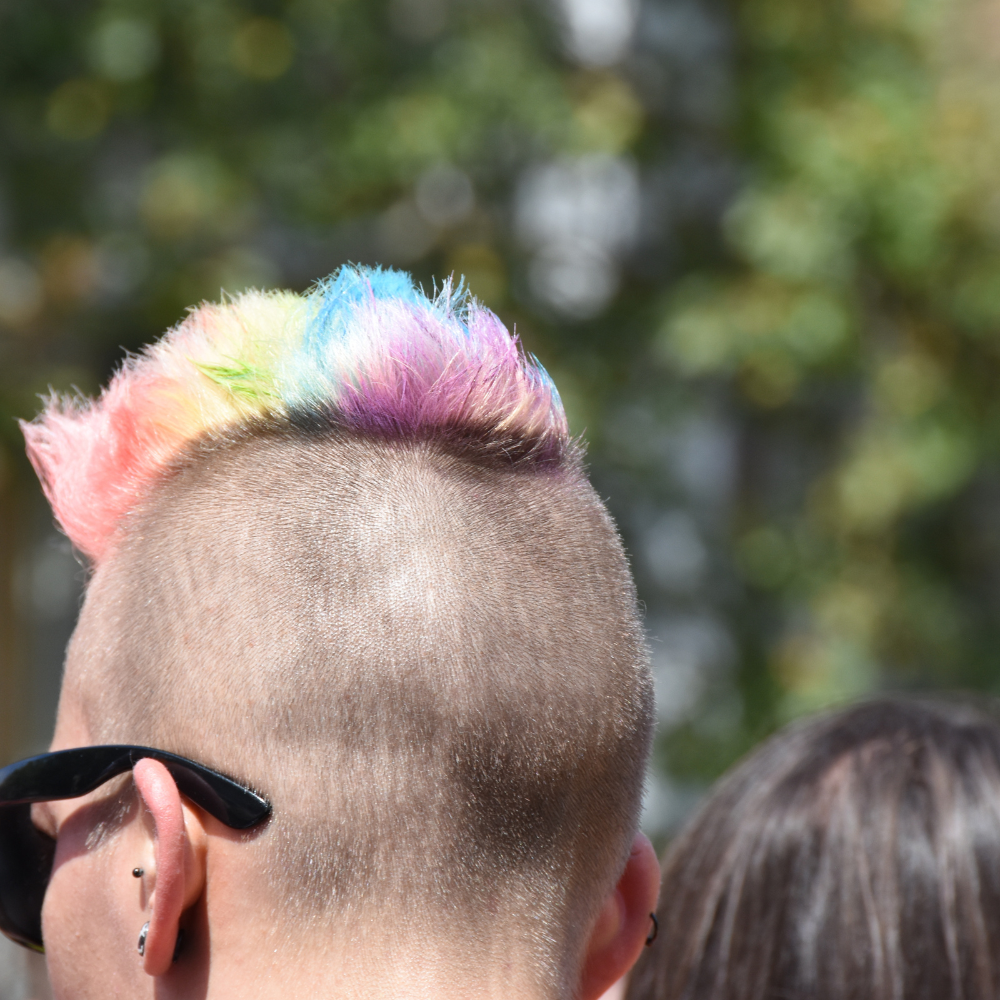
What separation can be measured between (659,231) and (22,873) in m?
5.76

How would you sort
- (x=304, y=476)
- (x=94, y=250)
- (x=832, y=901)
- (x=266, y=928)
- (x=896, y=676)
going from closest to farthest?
(x=266, y=928) → (x=304, y=476) → (x=832, y=901) → (x=94, y=250) → (x=896, y=676)

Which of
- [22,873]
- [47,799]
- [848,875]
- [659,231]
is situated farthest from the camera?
[659,231]

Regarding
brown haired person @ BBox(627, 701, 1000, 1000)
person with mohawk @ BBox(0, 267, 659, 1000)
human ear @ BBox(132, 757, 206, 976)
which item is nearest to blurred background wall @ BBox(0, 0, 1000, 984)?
brown haired person @ BBox(627, 701, 1000, 1000)

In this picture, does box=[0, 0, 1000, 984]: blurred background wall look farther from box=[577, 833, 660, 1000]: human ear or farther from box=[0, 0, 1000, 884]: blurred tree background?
box=[577, 833, 660, 1000]: human ear

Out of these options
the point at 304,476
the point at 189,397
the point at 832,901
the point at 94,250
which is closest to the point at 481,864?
the point at 304,476

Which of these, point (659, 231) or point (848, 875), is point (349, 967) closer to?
point (848, 875)

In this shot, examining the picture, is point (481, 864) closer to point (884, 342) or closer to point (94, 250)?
point (94, 250)

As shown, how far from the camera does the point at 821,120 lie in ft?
20.1

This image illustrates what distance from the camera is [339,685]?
121 centimetres

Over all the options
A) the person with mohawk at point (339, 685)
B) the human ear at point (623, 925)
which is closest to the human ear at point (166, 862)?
the person with mohawk at point (339, 685)

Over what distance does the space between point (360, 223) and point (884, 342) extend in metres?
2.74

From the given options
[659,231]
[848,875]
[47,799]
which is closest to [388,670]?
[47,799]

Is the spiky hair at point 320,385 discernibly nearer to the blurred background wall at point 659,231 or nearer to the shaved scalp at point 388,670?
the shaved scalp at point 388,670

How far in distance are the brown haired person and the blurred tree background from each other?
386 cm
